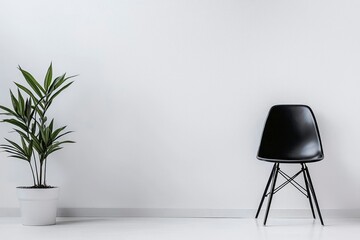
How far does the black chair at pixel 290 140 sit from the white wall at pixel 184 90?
122 millimetres

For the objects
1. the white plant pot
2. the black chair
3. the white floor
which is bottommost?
the white floor

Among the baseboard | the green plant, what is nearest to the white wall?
the baseboard

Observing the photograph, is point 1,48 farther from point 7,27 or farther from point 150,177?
point 150,177

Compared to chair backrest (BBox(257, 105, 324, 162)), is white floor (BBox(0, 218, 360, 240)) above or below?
below

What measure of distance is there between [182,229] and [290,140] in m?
1.05

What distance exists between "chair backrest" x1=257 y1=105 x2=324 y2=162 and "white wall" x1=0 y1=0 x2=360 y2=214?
0.13 m

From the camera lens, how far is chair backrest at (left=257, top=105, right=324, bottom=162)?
3.88m

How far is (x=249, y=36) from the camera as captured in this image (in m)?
4.11

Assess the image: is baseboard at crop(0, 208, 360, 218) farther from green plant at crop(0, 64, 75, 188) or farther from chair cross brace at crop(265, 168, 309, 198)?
green plant at crop(0, 64, 75, 188)

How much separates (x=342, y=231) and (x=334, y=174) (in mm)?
637

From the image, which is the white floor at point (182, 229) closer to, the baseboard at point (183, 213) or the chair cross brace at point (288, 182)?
the baseboard at point (183, 213)

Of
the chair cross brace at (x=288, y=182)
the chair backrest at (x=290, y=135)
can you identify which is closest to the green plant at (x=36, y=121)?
the chair backrest at (x=290, y=135)

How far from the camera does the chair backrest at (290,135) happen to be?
A: 3881mm

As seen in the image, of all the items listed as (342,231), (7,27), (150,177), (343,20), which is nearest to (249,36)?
(343,20)
